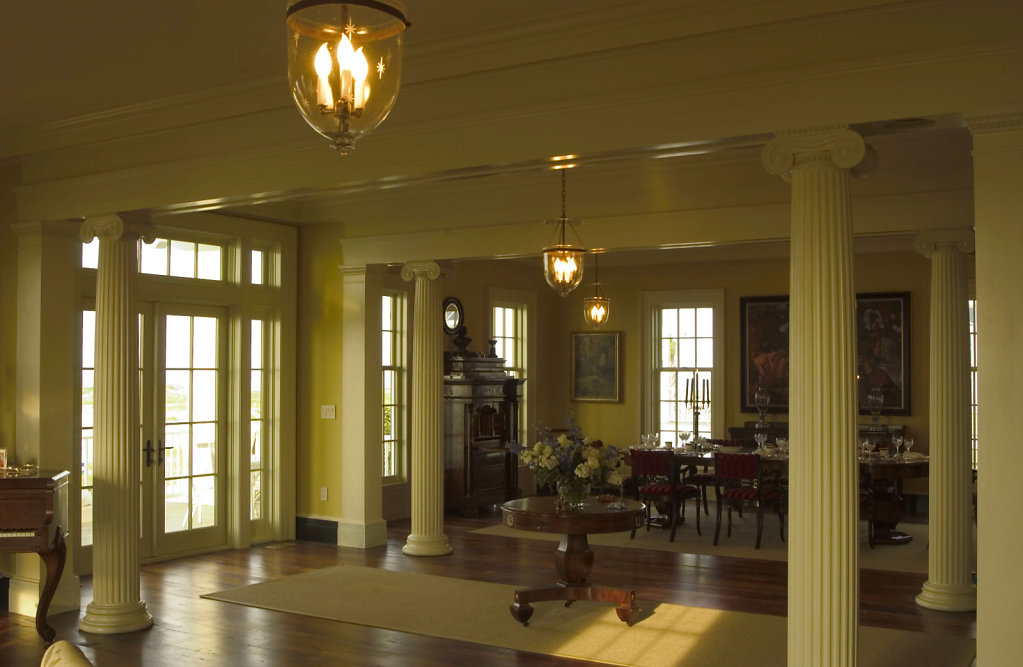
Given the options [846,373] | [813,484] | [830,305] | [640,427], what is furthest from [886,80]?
[640,427]

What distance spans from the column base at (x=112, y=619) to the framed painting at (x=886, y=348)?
929cm

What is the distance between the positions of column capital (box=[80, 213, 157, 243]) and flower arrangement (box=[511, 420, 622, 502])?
3.11m

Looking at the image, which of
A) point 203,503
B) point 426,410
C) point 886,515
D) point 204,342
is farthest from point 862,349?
point 203,503

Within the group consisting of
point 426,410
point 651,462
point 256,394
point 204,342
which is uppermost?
point 204,342

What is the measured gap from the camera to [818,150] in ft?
14.8

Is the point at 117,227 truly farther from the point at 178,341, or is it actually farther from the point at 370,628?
the point at 370,628

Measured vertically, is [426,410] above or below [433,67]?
below

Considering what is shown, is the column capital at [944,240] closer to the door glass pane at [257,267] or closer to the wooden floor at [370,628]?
the wooden floor at [370,628]

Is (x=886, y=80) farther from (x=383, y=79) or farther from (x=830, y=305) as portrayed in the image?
(x=383, y=79)

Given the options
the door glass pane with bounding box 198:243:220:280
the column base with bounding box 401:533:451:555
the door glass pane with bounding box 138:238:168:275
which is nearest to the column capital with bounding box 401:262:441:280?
the door glass pane with bounding box 198:243:220:280

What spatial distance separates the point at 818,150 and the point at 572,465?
10.9 feet

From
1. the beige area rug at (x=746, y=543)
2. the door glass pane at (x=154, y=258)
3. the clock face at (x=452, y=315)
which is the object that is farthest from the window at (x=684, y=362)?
the door glass pane at (x=154, y=258)

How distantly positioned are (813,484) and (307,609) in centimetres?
438

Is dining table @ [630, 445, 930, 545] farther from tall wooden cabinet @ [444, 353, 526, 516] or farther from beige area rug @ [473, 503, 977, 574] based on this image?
tall wooden cabinet @ [444, 353, 526, 516]
